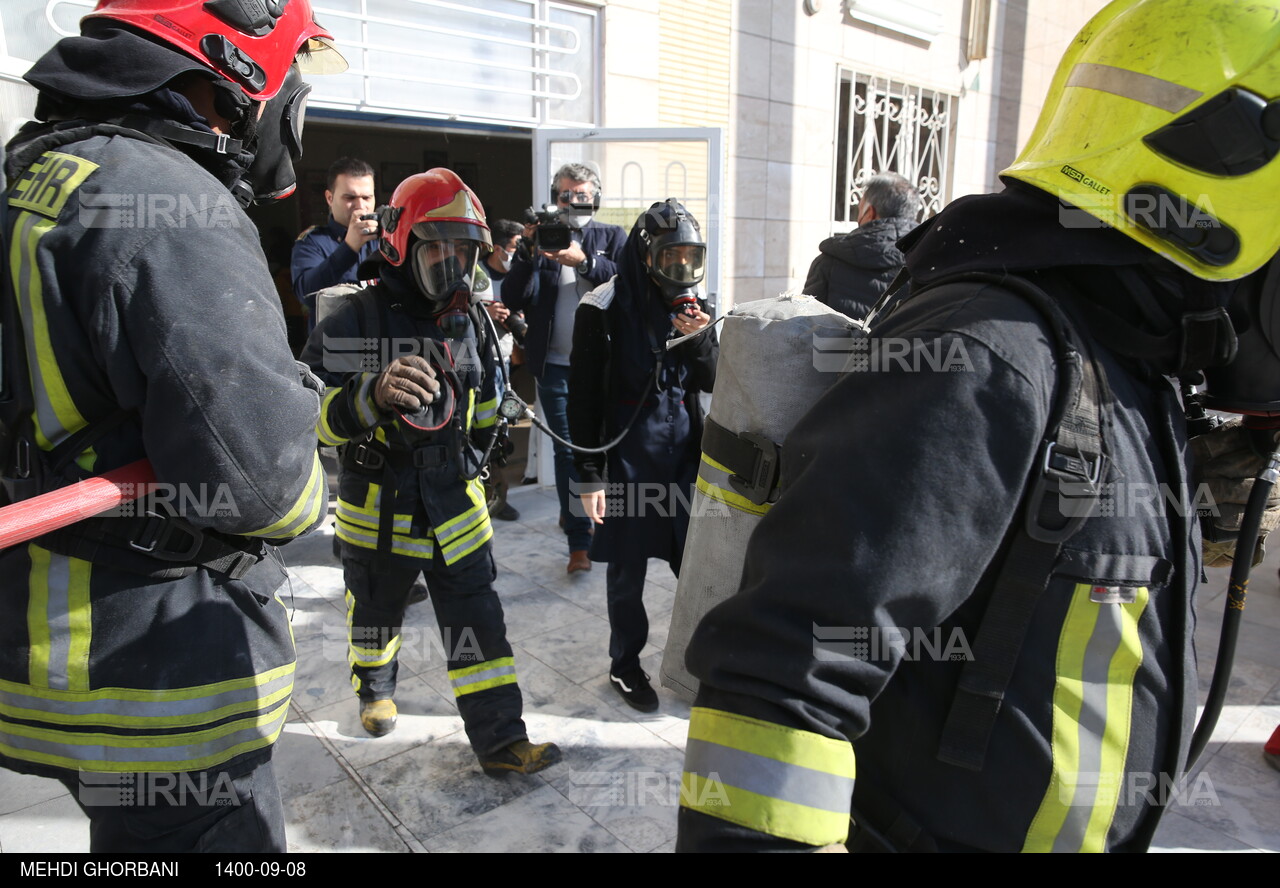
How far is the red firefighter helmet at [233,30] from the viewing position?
159cm

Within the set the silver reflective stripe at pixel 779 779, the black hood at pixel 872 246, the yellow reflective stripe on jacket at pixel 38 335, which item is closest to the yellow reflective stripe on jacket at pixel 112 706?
the yellow reflective stripe on jacket at pixel 38 335

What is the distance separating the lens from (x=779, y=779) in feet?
2.79

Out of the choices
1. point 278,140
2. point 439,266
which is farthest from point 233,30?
point 439,266

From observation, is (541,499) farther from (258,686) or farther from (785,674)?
(785,674)

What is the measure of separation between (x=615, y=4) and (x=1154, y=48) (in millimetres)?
6422

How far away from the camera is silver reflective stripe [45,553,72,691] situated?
1530 millimetres

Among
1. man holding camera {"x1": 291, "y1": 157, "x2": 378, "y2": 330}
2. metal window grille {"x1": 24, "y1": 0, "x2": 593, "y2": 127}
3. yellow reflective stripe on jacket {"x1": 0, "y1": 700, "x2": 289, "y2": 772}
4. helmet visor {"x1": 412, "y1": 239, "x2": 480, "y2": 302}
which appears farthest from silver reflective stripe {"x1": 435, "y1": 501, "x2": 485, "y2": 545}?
metal window grille {"x1": 24, "y1": 0, "x2": 593, "y2": 127}

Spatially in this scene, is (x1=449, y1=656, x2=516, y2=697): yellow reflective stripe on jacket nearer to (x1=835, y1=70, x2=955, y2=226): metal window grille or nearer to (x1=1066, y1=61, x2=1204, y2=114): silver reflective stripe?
(x1=1066, y1=61, x2=1204, y2=114): silver reflective stripe

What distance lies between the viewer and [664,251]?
331 cm

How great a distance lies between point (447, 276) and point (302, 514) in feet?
4.68

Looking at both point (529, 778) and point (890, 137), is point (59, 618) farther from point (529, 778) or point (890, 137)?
point (890, 137)

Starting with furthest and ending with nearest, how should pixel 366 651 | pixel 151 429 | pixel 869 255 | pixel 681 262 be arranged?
pixel 869 255
pixel 681 262
pixel 366 651
pixel 151 429

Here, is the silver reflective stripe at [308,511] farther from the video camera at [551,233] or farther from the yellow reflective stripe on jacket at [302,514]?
the video camera at [551,233]
